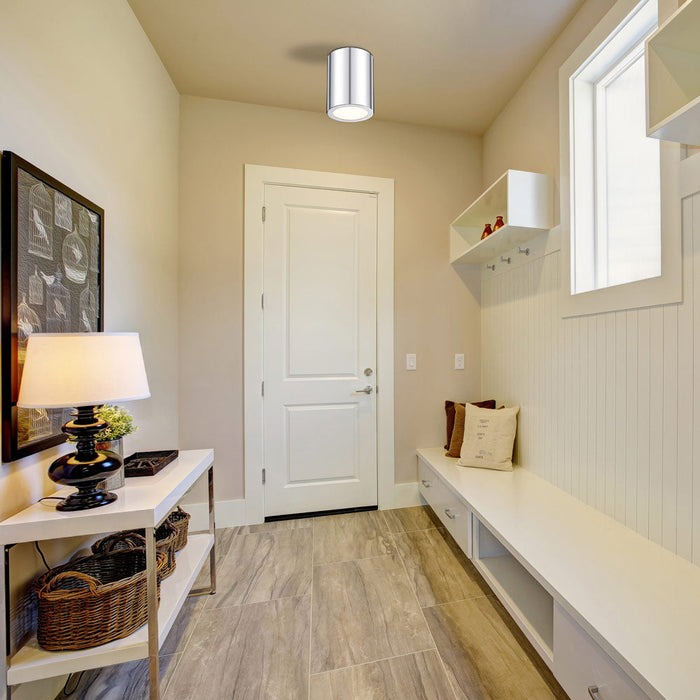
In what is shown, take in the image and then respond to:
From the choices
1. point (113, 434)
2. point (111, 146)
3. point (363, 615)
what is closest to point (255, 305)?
point (111, 146)

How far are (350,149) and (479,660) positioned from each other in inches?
115

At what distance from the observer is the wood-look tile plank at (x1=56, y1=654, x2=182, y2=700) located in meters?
1.21

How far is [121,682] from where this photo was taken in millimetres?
1270

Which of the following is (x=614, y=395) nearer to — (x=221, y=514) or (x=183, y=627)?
(x=183, y=627)

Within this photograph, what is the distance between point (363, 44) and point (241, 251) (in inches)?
53.5

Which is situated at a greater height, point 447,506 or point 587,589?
point 587,589

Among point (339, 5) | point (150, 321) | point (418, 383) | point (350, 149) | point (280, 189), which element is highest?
point (339, 5)

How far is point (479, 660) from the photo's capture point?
4.38 ft

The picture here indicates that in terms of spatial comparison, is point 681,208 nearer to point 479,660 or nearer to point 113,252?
point 479,660

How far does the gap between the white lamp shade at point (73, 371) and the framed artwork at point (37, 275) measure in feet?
0.32

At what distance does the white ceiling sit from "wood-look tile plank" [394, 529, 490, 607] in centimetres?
282

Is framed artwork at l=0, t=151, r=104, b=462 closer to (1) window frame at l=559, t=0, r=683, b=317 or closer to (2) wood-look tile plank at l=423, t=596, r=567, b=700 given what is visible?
(2) wood-look tile plank at l=423, t=596, r=567, b=700

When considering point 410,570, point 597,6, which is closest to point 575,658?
point 410,570

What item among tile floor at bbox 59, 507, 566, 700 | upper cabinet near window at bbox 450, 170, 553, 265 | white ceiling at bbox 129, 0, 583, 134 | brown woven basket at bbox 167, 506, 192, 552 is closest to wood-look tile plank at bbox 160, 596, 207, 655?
tile floor at bbox 59, 507, 566, 700
